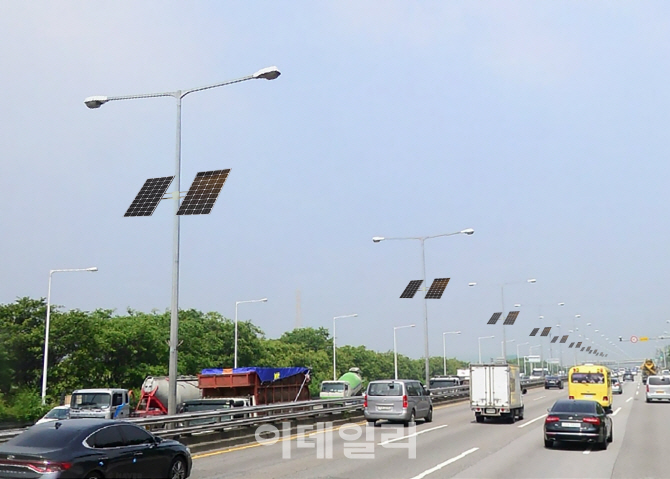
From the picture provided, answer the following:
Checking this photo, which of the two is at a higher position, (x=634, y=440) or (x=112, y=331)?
(x=112, y=331)

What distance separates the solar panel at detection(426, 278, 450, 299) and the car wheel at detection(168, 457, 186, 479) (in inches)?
1374

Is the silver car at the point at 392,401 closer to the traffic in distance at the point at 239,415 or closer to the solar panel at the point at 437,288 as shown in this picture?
the traffic in distance at the point at 239,415

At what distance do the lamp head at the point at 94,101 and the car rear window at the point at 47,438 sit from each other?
1250 cm

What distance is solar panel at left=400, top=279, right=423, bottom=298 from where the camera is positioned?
160ft

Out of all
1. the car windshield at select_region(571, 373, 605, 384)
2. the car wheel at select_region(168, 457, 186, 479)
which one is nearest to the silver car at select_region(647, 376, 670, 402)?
the car windshield at select_region(571, 373, 605, 384)

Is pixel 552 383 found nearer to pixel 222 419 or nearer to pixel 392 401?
pixel 392 401

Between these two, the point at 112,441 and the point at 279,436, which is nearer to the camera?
the point at 112,441

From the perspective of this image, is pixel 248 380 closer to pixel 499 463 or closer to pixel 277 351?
pixel 499 463

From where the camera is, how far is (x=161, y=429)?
2017 cm

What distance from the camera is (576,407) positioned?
21250 millimetres

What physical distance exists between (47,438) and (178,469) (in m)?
3.09

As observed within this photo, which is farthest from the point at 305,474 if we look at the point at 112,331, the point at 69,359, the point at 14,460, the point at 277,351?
the point at 277,351

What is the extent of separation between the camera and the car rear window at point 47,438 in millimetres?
11680

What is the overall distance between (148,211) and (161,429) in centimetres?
719
